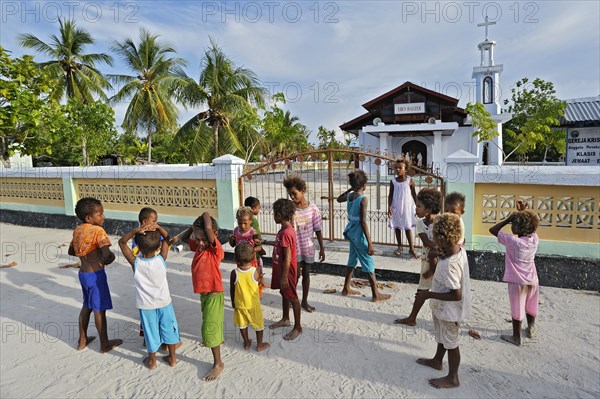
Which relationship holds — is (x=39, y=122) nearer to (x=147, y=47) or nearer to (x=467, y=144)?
(x=147, y=47)

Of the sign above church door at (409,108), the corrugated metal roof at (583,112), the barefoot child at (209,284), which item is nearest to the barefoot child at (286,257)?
the barefoot child at (209,284)

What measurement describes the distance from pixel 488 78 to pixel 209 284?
23.2m

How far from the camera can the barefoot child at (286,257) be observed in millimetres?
3334

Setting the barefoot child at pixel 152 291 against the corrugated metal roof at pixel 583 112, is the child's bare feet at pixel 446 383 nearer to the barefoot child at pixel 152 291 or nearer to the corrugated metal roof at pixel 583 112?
the barefoot child at pixel 152 291

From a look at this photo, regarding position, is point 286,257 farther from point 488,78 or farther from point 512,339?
point 488,78

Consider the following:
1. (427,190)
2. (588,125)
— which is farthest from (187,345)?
(588,125)

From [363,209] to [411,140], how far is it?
1817 cm

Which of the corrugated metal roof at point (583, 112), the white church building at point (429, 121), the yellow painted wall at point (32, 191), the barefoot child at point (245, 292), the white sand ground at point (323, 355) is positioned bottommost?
the white sand ground at point (323, 355)

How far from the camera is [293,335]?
352 cm

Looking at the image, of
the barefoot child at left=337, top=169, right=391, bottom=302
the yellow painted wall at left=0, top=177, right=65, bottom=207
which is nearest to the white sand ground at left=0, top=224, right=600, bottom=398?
the barefoot child at left=337, top=169, right=391, bottom=302

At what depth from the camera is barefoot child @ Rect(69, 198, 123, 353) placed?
3.23m

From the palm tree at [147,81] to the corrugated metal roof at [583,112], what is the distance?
16.4 m

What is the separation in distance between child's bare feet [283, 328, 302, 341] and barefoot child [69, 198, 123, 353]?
5.29 feet

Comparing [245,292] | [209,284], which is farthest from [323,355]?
[209,284]
